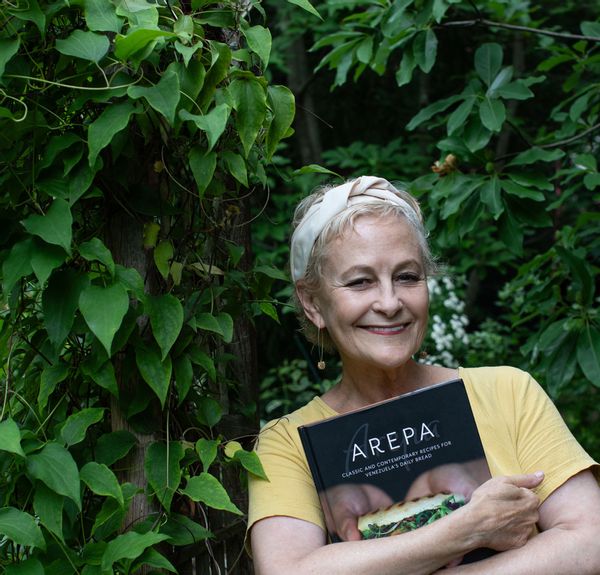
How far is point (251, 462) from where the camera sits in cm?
165

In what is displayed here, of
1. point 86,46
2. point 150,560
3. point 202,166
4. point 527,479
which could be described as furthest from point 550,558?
point 86,46

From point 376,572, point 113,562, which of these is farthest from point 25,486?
point 376,572

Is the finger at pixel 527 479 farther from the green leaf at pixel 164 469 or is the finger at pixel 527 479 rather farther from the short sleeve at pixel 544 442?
the green leaf at pixel 164 469

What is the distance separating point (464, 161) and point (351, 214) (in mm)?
1297

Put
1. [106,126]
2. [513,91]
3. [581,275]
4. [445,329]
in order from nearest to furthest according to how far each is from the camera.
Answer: [106,126] < [581,275] < [513,91] < [445,329]

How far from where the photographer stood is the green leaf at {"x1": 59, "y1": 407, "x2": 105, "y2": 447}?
149 cm

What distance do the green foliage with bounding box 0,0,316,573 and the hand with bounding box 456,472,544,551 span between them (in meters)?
0.43

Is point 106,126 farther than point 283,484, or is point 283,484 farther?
point 283,484

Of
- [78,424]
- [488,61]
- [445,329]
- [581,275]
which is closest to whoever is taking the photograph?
[78,424]

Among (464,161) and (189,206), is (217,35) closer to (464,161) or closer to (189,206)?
(189,206)

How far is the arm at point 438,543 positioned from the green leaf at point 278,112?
70 centimetres

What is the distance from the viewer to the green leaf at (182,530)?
1.58 meters

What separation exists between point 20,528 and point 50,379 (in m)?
0.31

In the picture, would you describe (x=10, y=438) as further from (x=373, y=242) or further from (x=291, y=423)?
(x=373, y=242)
